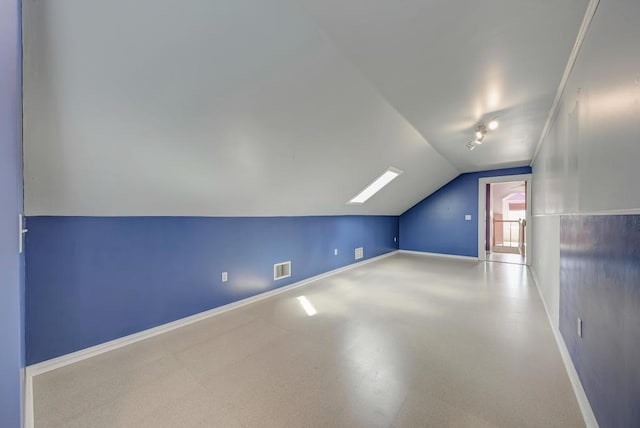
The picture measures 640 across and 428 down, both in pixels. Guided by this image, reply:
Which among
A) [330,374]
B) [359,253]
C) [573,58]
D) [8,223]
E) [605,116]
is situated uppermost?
[573,58]

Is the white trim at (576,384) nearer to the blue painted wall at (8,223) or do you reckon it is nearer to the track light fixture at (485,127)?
the track light fixture at (485,127)

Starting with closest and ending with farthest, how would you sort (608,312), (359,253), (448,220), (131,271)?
(608,312)
(131,271)
(359,253)
(448,220)

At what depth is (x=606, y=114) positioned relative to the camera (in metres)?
1.20

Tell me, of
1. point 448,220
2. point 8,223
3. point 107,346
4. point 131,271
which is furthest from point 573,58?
point 448,220

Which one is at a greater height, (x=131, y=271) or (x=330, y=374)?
(x=131, y=271)

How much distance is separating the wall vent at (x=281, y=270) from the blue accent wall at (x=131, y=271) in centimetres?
7

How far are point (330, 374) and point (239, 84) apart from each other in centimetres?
207

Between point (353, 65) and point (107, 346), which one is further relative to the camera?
point (107, 346)

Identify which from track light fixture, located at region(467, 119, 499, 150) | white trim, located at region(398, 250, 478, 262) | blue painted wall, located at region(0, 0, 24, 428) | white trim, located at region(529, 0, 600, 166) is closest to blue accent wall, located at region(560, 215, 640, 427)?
white trim, located at region(529, 0, 600, 166)

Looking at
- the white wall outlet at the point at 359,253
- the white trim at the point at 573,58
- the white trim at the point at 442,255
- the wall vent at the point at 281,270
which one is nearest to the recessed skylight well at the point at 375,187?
the white wall outlet at the point at 359,253

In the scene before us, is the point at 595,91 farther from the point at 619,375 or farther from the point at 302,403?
the point at 302,403

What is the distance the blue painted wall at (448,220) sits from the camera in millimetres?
5812

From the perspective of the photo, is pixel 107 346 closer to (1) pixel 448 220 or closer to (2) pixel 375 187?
(2) pixel 375 187

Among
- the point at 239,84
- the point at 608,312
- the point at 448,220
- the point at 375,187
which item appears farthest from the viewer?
the point at 448,220
